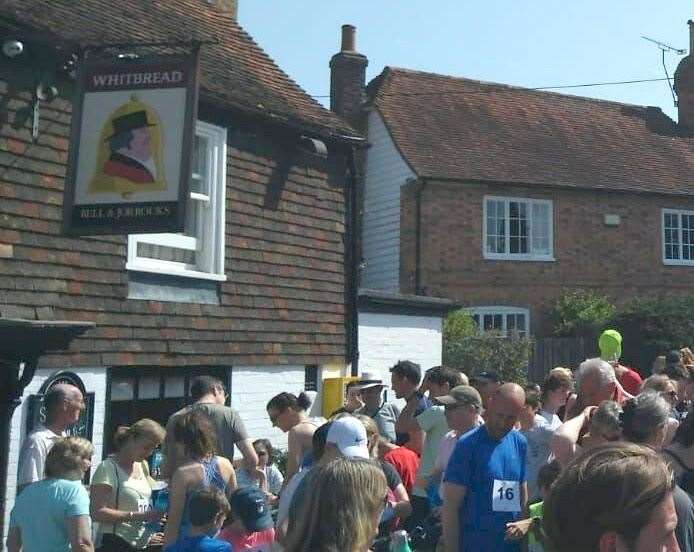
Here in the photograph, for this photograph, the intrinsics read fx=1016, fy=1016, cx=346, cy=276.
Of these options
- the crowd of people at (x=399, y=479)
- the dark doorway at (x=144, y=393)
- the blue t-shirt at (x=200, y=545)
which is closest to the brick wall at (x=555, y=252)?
the dark doorway at (x=144, y=393)

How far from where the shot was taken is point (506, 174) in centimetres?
2336

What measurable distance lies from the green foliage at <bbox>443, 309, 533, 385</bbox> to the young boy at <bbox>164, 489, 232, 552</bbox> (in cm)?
1433

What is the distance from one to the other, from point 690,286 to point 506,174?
586 centimetres

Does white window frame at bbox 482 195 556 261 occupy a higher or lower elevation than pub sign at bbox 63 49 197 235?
higher

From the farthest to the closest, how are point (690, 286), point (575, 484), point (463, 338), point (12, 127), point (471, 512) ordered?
point (690, 286), point (463, 338), point (12, 127), point (471, 512), point (575, 484)

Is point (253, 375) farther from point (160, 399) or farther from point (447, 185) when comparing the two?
point (447, 185)

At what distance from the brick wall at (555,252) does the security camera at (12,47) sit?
1419 centimetres

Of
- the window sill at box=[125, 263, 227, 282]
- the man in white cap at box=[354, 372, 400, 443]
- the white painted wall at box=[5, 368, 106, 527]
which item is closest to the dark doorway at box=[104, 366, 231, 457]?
the white painted wall at box=[5, 368, 106, 527]

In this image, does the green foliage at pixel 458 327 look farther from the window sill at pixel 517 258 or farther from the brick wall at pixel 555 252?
the window sill at pixel 517 258

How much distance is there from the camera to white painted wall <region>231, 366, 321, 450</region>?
1165 cm

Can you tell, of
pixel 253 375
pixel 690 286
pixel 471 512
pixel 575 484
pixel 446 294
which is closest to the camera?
pixel 575 484

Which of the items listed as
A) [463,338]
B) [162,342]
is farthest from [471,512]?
[463,338]

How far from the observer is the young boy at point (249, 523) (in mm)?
4649

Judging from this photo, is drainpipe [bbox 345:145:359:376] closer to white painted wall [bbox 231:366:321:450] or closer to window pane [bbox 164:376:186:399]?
white painted wall [bbox 231:366:321:450]
